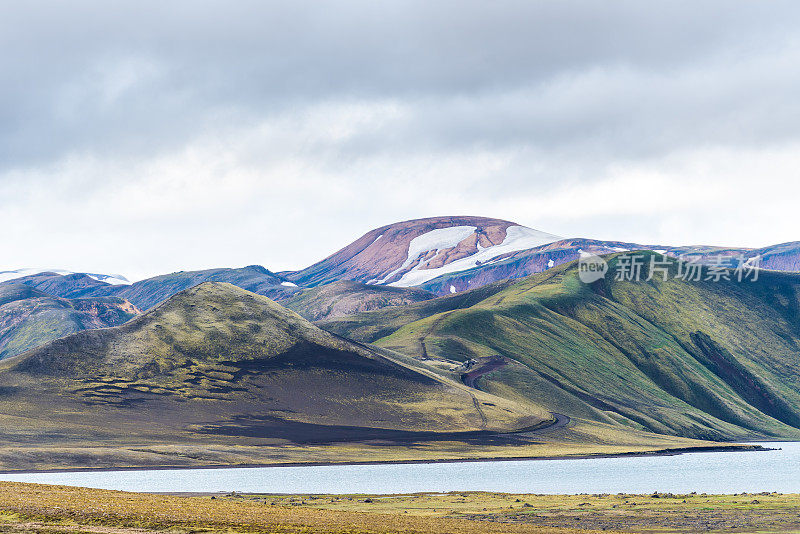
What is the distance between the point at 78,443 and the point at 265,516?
446ft

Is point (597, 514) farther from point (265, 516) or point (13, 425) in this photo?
point (13, 425)

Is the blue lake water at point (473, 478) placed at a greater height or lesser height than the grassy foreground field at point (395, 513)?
lesser

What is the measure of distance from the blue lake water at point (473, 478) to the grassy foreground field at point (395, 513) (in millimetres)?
19861

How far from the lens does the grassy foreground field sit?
5456cm

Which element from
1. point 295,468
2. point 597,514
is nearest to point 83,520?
point 597,514

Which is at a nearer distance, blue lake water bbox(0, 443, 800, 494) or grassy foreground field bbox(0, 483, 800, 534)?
grassy foreground field bbox(0, 483, 800, 534)

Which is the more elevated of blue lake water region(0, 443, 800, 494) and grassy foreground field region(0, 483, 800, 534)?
grassy foreground field region(0, 483, 800, 534)

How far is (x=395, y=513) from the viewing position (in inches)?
3076

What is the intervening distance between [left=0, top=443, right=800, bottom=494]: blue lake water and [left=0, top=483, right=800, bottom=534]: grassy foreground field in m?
19.9

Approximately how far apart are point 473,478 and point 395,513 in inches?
2631

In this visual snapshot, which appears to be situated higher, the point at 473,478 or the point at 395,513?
the point at 395,513

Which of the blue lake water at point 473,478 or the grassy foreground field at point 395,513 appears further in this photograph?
the blue lake water at point 473,478

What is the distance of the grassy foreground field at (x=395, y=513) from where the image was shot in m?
54.6

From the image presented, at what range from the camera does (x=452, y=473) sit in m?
154
